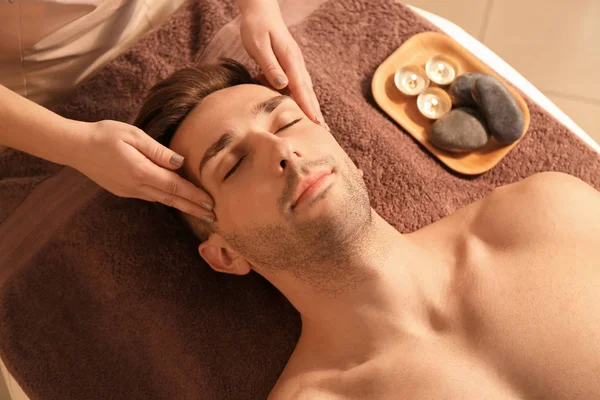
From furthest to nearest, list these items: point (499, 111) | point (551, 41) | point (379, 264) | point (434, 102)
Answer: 1. point (551, 41)
2. point (434, 102)
3. point (499, 111)
4. point (379, 264)

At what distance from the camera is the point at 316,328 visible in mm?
1221

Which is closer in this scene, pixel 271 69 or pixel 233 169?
pixel 233 169

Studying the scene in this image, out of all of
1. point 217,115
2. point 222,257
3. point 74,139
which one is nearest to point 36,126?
point 74,139

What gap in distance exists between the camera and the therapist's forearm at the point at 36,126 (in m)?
1.10

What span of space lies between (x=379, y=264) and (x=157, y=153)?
0.50 meters

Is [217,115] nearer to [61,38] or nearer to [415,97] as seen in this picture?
[61,38]

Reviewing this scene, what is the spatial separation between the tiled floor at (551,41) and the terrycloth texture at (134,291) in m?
0.84

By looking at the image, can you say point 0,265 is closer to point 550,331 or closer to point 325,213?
point 325,213

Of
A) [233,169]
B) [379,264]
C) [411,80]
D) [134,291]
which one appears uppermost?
[411,80]

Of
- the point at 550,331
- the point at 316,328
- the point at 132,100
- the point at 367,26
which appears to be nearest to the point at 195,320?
the point at 316,328

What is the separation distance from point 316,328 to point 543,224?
1.74 ft

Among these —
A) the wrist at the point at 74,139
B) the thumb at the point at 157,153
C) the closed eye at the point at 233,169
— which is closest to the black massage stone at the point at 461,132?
the closed eye at the point at 233,169

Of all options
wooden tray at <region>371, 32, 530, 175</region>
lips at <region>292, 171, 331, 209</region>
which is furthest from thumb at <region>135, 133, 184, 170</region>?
wooden tray at <region>371, 32, 530, 175</region>

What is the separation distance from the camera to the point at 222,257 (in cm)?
122
